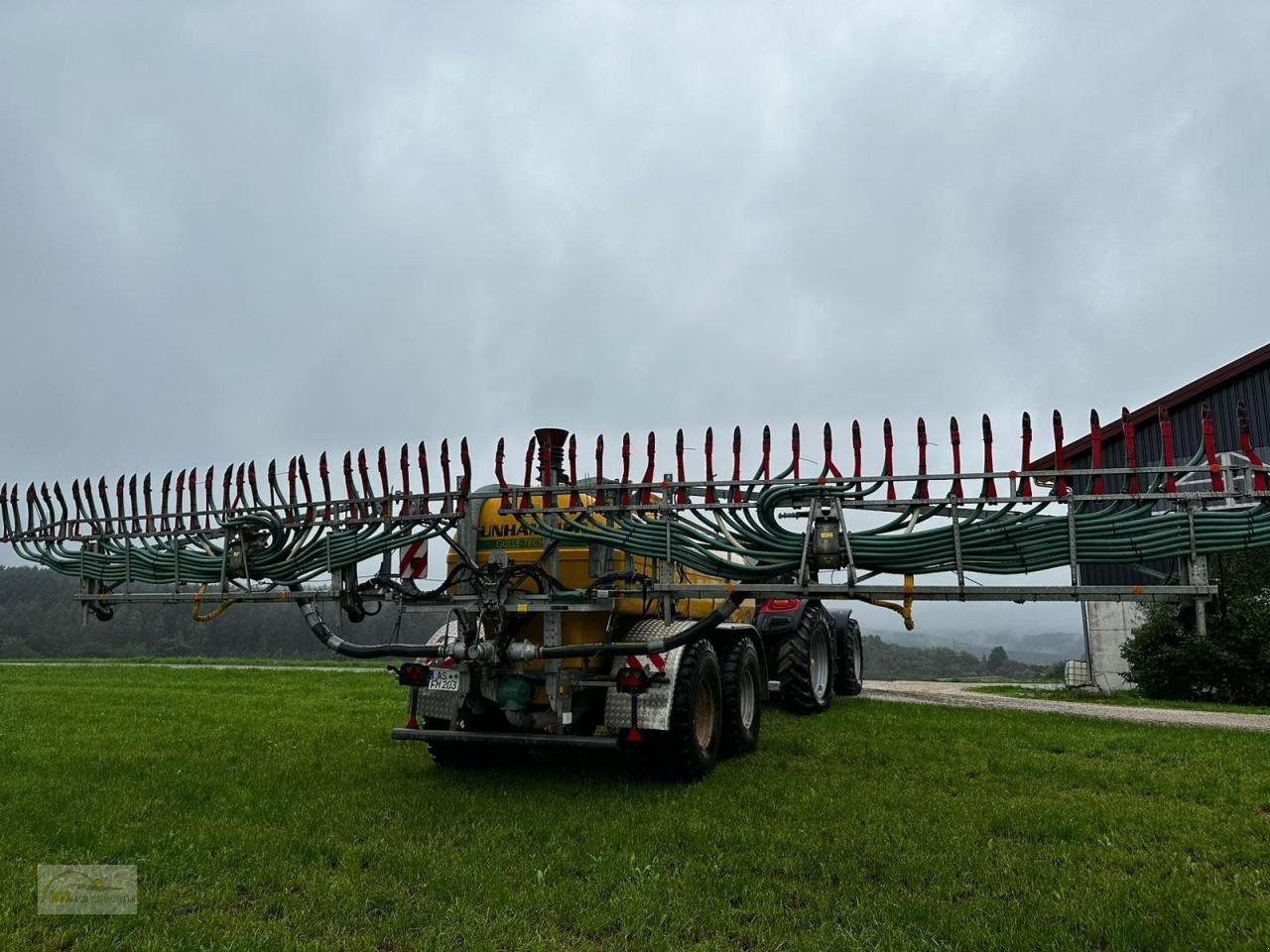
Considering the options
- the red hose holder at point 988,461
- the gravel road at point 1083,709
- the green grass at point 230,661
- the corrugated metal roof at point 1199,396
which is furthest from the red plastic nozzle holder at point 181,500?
the green grass at point 230,661

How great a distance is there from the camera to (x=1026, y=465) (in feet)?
17.6

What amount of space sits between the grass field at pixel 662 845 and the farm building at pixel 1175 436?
362 inches

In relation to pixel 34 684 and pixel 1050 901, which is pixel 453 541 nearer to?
pixel 1050 901

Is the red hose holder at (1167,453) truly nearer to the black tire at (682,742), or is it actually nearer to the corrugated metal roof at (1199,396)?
the black tire at (682,742)

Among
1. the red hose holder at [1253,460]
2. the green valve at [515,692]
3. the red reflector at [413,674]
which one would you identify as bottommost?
the green valve at [515,692]

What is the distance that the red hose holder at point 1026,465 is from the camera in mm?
5328

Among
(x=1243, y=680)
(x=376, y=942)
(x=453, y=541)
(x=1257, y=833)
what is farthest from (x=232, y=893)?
(x=1243, y=680)

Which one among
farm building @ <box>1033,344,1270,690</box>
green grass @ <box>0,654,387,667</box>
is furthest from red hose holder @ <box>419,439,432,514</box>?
green grass @ <box>0,654,387,667</box>

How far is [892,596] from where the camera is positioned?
18.9 ft

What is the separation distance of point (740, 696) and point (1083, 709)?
7.46m

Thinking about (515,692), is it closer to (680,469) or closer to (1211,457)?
(680,469)

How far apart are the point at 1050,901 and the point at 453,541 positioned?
456cm

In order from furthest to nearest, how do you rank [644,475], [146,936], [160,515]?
[160,515], [644,475], [146,936]

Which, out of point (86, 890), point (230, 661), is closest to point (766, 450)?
point (86, 890)
